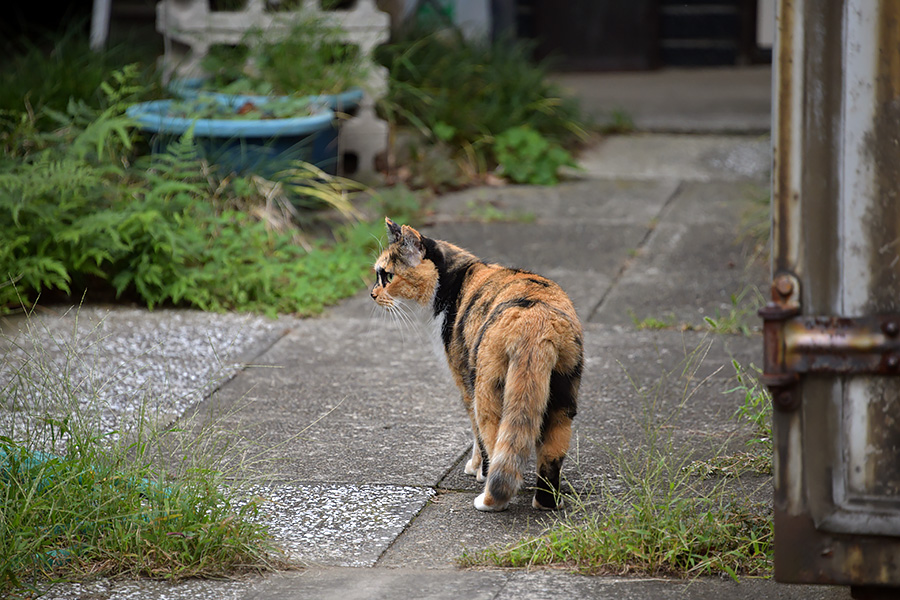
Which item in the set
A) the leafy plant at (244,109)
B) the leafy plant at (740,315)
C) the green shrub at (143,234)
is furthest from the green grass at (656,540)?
the leafy plant at (244,109)

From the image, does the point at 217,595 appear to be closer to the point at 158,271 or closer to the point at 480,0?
the point at 158,271

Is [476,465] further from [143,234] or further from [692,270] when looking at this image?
[692,270]

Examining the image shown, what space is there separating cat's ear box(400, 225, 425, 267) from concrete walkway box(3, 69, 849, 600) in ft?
2.35

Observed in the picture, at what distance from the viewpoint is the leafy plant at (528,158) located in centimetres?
786

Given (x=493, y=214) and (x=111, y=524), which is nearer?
(x=111, y=524)

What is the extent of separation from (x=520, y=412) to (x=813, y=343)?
1066mm

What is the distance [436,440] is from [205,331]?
176 cm

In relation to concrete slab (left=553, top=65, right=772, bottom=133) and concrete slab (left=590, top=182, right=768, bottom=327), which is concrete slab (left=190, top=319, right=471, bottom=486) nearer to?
concrete slab (left=590, top=182, right=768, bottom=327)

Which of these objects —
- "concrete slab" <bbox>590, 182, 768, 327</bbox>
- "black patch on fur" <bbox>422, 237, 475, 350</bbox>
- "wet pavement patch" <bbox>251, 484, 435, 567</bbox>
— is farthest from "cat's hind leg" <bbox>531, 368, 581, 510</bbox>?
"concrete slab" <bbox>590, 182, 768, 327</bbox>

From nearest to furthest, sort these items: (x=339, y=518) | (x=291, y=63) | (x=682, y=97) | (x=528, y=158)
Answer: (x=339, y=518) < (x=291, y=63) < (x=528, y=158) < (x=682, y=97)

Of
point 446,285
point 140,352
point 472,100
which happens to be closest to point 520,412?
point 446,285

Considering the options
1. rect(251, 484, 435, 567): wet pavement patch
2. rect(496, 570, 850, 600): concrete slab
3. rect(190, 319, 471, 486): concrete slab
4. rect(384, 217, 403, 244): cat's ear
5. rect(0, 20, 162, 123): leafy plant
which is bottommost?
rect(190, 319, 471, 486): concrete slab

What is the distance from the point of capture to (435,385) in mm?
4555

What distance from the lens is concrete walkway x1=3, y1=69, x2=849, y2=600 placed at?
111 inches
